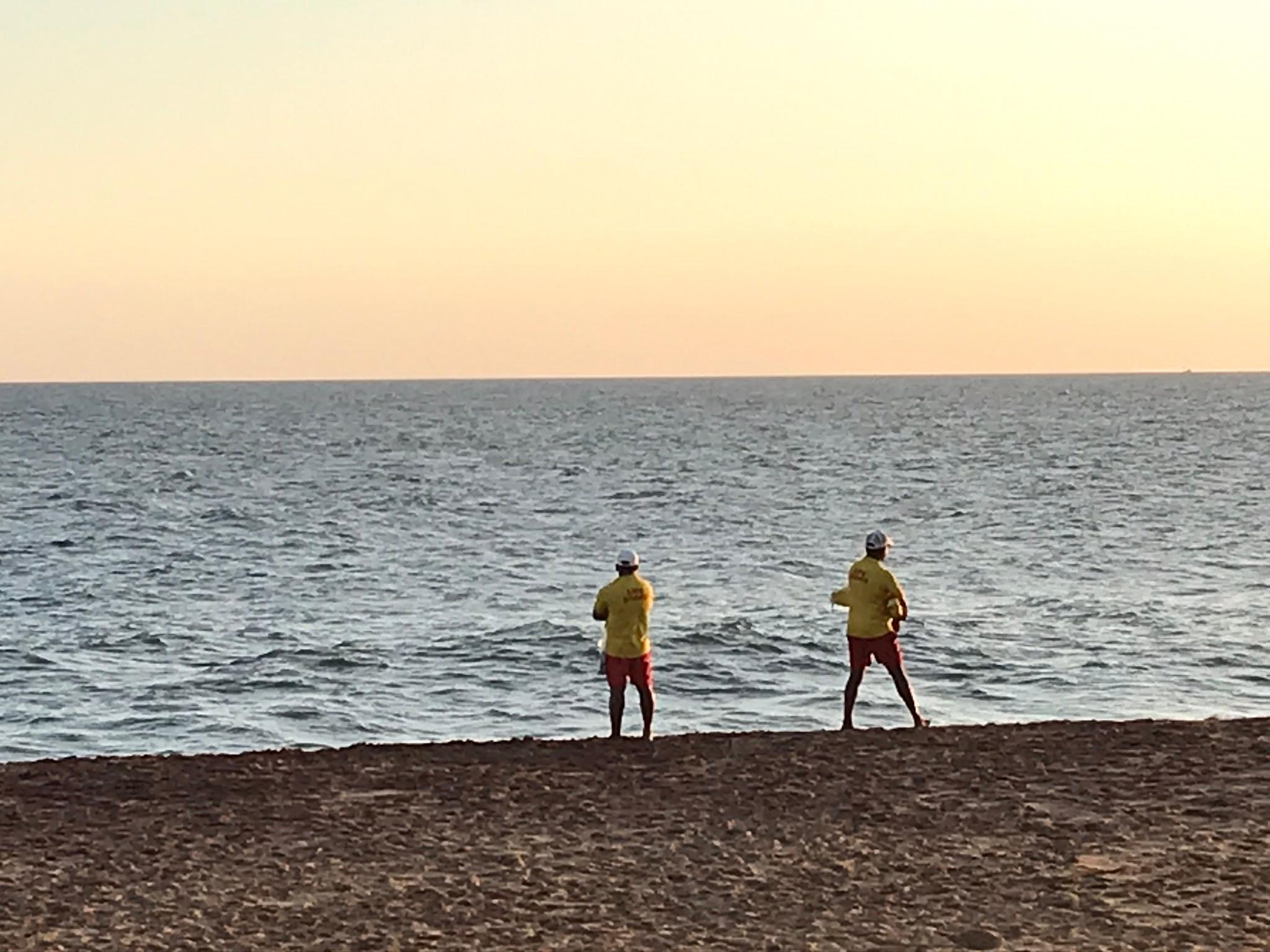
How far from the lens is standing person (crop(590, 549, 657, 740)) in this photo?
14.1 m

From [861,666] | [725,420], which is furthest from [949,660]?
[725,420]

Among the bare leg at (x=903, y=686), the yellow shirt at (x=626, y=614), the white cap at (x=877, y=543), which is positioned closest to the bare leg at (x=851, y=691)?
the bare leg at (x=903, y=686)

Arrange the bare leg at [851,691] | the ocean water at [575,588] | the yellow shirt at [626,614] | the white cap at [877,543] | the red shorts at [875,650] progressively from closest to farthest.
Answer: the yellow shirt at [626,614], the white cap at [877,543], the red shorts at [875,650], the bare leg at [851,691], the ocean water at [575,588]

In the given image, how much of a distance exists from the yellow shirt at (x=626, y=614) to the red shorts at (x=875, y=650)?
1.51 meters

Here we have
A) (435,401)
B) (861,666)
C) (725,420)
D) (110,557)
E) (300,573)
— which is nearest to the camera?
(861,666)

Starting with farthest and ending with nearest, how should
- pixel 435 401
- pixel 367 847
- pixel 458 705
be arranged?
pixel 435 401
pixel 458 705
pixel 367 847

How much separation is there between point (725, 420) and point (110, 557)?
95.1 metres

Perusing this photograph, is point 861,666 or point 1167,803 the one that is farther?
point 861,666

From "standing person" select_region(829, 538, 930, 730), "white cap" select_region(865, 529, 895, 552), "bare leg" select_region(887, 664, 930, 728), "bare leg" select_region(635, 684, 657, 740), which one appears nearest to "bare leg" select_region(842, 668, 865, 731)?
"standing person" select_region(829, 538, 930, 730)

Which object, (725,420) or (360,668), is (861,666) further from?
(725,420)

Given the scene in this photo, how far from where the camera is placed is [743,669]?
24.8m

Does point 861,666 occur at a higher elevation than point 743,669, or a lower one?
higher

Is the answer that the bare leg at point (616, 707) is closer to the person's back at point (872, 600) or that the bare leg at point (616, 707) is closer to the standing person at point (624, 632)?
the standing person at point (624, 632)

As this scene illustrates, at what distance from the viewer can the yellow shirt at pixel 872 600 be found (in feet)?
46.7
